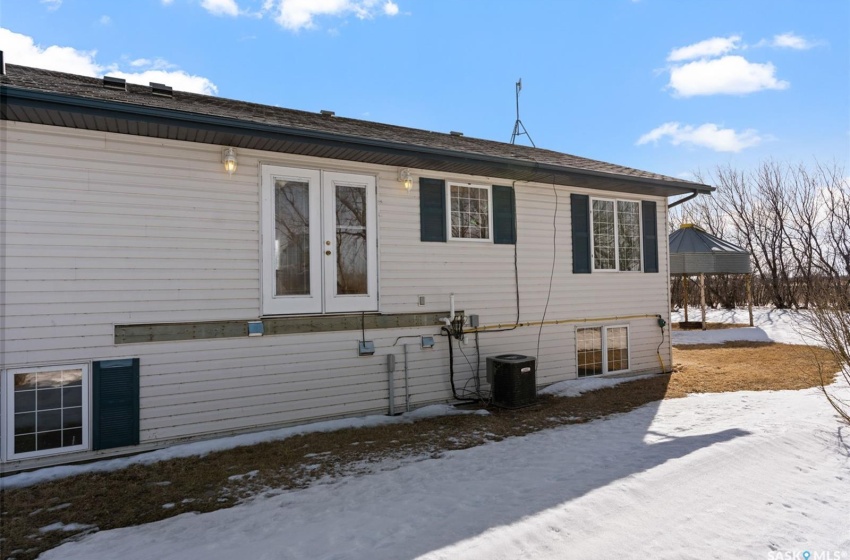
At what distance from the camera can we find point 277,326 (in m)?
5.64

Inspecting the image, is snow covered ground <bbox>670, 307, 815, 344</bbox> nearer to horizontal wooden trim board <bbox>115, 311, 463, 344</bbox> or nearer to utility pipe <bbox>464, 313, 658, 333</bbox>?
utility pipe <bbox>464, 313, 658, 333</bbox>

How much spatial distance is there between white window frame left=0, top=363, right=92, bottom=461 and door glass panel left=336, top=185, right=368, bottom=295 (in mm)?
2888

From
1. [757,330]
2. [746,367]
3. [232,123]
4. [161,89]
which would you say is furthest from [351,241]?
[757,330]

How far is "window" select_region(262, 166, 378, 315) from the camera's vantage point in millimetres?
5691

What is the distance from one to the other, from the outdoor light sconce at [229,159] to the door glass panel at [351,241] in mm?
1327

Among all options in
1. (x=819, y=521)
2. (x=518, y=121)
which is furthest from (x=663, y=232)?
(x=819, y=521)

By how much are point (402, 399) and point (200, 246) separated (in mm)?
3287

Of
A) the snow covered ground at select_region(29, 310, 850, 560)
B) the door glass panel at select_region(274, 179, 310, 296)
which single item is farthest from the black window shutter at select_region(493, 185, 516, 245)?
the snow covered ground at select_region(29, 310, 850, 560)

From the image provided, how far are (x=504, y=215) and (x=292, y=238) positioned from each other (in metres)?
3.42

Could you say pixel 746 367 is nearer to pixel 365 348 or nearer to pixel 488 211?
pixel 488 211

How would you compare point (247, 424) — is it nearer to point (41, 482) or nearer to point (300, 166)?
point (41, 482)

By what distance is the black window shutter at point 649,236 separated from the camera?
8906 mm

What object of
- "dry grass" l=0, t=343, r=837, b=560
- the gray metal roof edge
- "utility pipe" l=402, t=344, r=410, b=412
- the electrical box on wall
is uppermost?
the gray metal roof edge

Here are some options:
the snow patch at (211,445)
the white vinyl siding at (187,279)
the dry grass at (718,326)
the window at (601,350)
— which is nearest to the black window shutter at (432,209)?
the white vinyl siding at (187,279)
